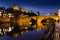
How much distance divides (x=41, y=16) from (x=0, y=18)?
4527 millimetres

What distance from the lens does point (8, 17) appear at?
78.7ft

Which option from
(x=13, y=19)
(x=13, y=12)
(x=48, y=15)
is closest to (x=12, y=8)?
(x=13, y=12)

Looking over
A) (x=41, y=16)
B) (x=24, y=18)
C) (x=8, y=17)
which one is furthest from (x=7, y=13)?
(x=41, y=16)

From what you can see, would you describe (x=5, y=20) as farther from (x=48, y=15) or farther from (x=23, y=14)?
(x=48, y=15)

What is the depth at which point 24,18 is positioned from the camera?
24.1 meters

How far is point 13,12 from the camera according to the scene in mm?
24391

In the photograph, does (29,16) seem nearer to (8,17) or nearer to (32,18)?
(32,18)

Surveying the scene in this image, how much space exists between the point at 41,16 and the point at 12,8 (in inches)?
160

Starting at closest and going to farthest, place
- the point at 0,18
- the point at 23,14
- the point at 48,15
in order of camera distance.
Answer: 1. the point at 48,15
2. the point at 0,18
3. the point at 23,14

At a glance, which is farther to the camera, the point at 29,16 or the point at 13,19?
the point at 29,16

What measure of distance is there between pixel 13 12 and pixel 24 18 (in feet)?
4.72

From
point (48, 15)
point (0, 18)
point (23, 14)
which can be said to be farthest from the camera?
point (23, 14)

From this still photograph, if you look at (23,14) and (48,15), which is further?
(23,14)

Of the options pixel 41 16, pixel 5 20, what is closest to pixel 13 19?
pixel 5 20
